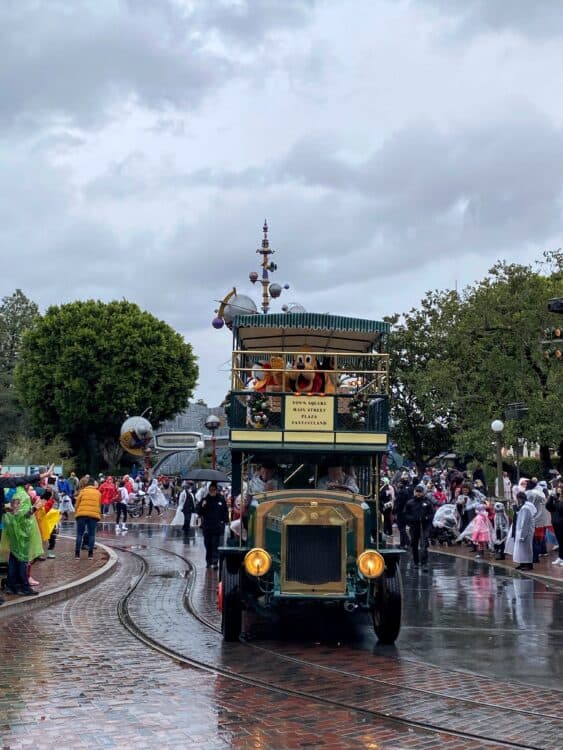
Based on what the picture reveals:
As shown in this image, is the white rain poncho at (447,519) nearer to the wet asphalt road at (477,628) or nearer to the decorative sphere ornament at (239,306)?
the wet asphalt road at (477,628)

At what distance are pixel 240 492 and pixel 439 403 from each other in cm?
3064

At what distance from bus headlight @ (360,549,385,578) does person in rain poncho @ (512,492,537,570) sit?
9.35 meters

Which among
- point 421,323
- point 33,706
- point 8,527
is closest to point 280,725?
point 33,706

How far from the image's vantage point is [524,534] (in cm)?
1922

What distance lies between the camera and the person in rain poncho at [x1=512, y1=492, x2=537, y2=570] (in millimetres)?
19031

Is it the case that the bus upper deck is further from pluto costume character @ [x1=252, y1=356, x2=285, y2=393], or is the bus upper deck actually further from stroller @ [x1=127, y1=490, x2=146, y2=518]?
stroller @ [x1=127, y1=490, x2=146, y2=518]

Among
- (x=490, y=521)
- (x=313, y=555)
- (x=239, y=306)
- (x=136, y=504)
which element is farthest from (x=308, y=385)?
(x=136, y=504)

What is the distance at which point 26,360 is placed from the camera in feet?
197

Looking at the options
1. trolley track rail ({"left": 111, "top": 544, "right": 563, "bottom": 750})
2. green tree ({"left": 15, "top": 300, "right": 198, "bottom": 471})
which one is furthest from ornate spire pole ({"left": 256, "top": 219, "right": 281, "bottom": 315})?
green tree ({"left": 15, "top": 300, "right": 198, "bottom": 471})

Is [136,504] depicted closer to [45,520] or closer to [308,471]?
[45,520]

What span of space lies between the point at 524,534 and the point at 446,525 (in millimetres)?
6585

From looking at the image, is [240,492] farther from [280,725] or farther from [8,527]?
[280,725]

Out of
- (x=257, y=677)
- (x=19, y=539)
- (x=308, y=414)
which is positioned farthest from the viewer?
(x=19, y=539)

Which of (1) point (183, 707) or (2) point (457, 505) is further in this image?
(2) point (457, 505)
